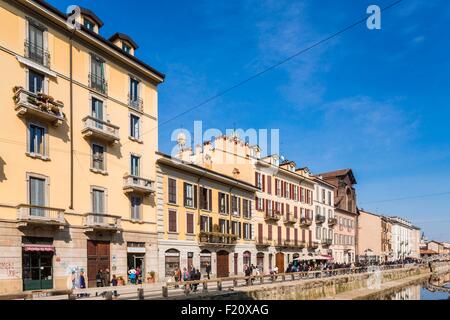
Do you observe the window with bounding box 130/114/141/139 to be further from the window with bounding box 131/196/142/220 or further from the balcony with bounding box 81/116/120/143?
the window with bounding box 131/196/142/220

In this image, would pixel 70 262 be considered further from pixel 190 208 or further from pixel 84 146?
pixel 190 208

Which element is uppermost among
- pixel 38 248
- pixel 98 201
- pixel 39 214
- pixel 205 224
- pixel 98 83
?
pixel 98 83

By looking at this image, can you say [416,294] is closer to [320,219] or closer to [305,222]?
[305,222]

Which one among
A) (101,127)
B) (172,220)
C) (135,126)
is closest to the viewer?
(101,127)

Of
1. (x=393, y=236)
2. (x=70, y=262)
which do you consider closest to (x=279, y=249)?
(x=70, y=262)

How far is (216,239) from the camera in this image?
41.2 metres

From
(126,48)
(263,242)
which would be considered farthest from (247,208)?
(126,48)

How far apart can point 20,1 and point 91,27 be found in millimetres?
6710

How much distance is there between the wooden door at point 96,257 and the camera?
2850 centimetres

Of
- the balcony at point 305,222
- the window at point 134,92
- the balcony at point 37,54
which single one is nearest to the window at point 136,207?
the window at point 134,92

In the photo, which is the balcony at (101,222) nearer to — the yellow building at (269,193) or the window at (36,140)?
the window at (36,140)

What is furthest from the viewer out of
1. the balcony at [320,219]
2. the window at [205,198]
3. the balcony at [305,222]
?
the balcony at [320,219]

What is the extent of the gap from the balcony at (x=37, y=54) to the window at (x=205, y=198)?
18.6 meters

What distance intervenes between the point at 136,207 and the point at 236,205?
15.3 m
